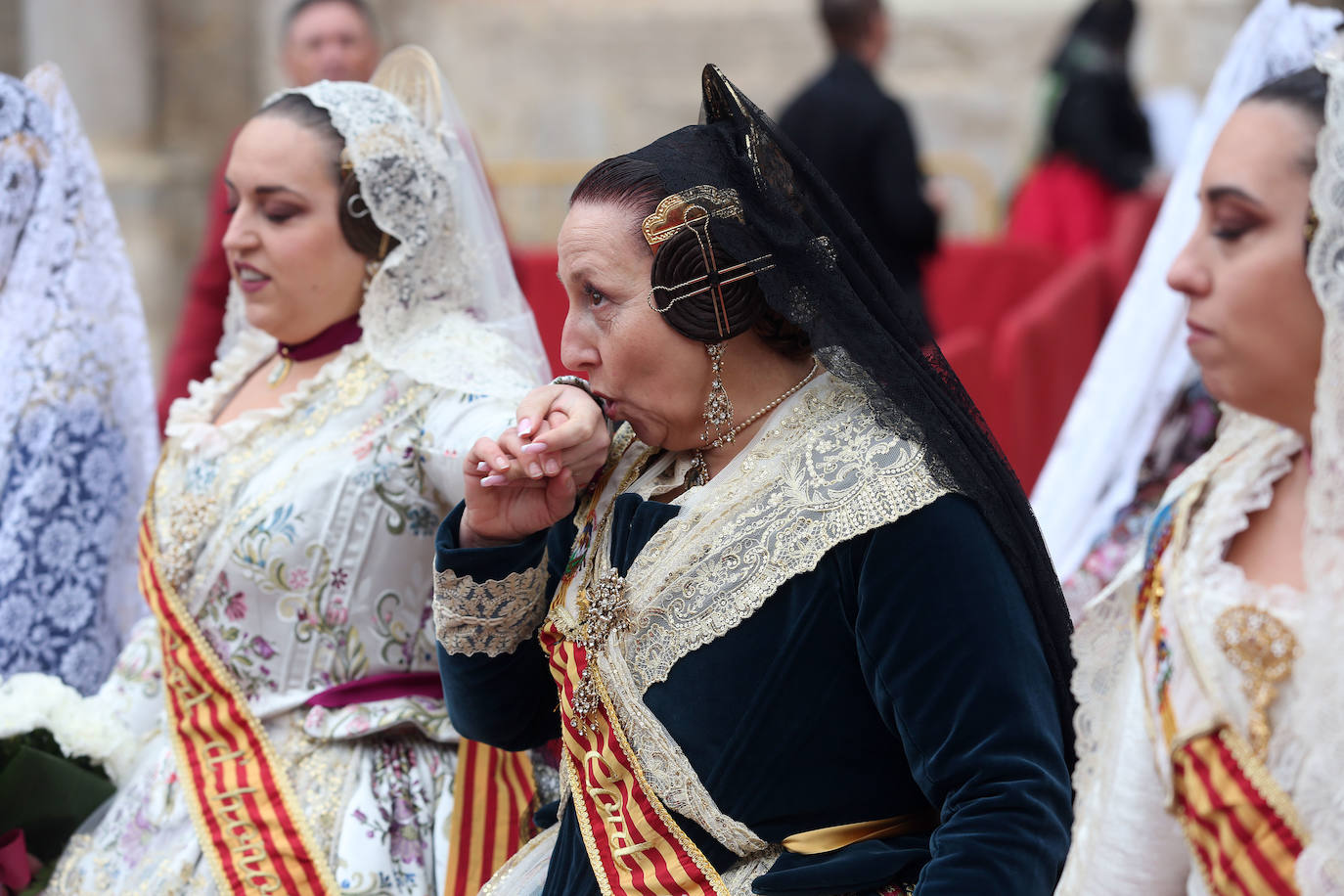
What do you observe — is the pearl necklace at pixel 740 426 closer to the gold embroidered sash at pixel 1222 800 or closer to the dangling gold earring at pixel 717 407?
the dangling gold earring at pixel 717 407

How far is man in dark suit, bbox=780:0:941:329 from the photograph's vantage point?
5.32 meters

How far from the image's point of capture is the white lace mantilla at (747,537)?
59.3 inches

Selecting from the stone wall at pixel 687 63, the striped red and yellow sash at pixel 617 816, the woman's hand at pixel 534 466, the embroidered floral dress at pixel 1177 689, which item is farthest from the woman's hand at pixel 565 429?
the stone wall at pixel 687 63

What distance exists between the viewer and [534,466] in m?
1.65

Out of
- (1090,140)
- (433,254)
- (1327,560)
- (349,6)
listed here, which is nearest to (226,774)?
(433,254)

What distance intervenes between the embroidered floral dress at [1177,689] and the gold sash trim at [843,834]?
0.83 feet

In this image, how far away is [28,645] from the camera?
99.4 inches

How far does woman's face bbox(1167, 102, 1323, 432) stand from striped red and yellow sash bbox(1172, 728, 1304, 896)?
0.30m

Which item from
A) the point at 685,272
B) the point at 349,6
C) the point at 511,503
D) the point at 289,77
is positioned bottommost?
the point at 511,503

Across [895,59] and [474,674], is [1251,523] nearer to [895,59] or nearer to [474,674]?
[474,674]

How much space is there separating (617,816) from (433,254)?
40.0 inches

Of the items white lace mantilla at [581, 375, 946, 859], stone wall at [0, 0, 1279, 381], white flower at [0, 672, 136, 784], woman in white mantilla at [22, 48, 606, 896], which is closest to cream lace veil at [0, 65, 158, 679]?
white flower at [0, 672, 136, 784]

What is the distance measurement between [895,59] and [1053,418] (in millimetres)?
6353

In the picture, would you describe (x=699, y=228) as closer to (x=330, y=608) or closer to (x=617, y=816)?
(x=617, y=816)
